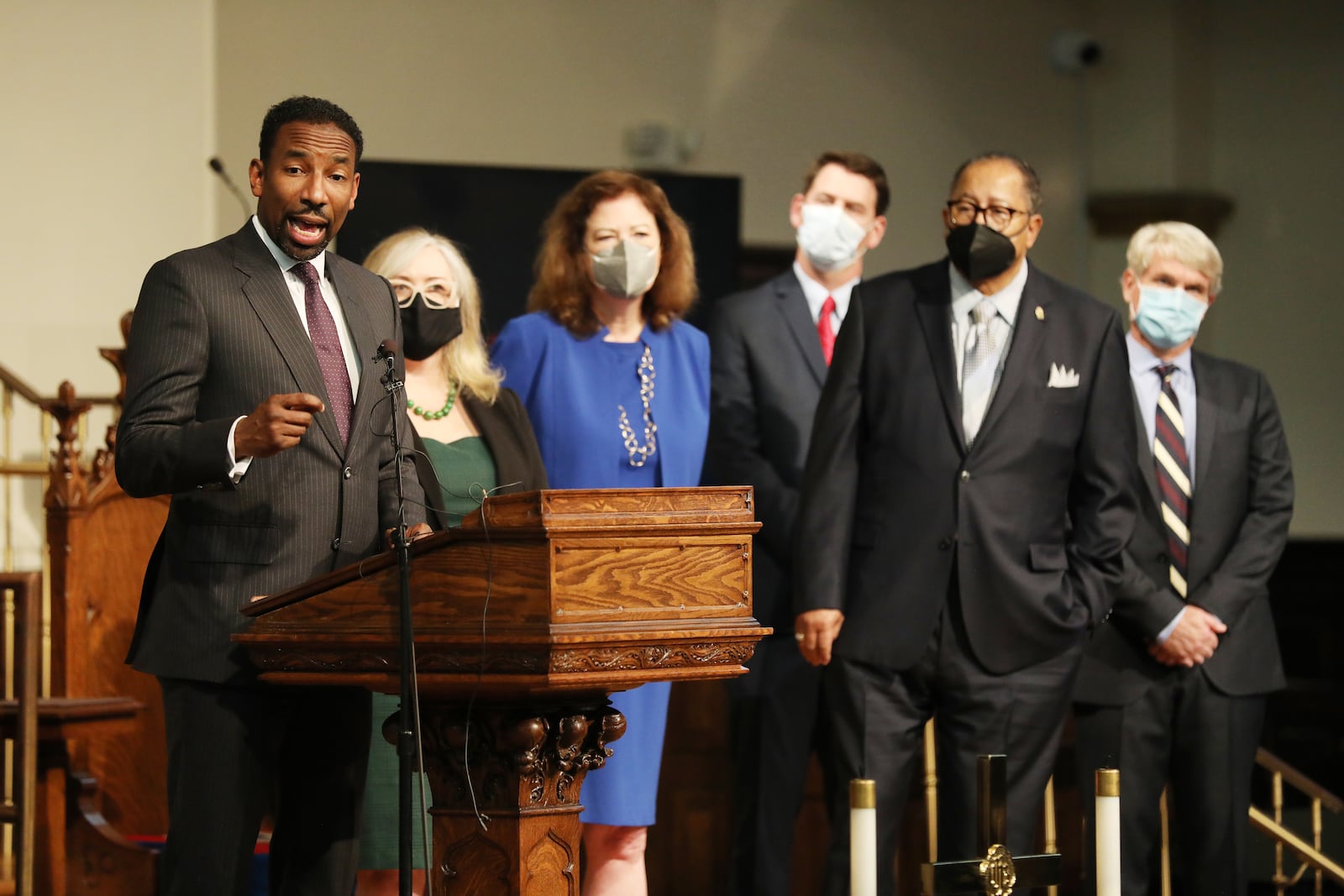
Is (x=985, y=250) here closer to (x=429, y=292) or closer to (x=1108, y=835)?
(x=429, y=292)

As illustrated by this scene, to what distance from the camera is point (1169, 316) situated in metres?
3.91

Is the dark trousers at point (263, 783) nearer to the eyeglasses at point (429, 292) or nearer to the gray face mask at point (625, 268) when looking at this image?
the eyeglasses at point (429, 292)

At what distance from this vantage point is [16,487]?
7.20 meters

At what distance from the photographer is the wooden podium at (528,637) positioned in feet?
6.73

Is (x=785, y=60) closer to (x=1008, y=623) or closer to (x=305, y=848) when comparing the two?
(x=1008, y=623)

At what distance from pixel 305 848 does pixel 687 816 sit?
89.2 inches

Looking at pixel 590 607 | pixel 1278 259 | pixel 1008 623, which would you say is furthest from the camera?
pixel 1278 259

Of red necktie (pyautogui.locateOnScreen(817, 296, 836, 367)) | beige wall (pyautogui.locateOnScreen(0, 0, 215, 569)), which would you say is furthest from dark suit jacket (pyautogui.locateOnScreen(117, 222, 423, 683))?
beige wall (pyautogui.locateOnScreen(0, 0, 215, 569))

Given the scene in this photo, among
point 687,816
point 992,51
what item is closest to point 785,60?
point 992,51

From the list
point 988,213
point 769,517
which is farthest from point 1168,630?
point 988,213

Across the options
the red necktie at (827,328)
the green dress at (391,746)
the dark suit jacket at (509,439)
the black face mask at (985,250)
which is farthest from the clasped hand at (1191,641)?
the green dress at (391,746)

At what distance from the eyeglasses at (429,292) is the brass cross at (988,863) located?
1790 mm

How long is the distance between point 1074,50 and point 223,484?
6.96 meters

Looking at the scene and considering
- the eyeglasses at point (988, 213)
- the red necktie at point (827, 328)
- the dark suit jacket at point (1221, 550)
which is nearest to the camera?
the eyeglasses at point (988, 213)
